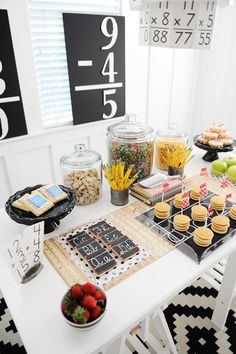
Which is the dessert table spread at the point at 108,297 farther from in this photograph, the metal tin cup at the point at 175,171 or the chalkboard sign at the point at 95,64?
the chalkboard sign at the point at 95,64

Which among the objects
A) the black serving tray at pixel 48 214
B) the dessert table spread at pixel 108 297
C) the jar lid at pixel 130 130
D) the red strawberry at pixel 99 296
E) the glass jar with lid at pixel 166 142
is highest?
the jar lid at pixel 130 130

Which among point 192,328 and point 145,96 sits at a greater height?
point 145,96

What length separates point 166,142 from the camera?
142 centimetres

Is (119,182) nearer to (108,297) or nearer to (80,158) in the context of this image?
(80,158)

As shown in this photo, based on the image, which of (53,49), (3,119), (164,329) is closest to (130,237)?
(164,329)

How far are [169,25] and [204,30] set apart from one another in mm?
130

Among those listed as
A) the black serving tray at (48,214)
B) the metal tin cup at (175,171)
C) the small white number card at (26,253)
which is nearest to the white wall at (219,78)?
the metal tin cup at (175,171)

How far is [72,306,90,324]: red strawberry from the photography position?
658mm

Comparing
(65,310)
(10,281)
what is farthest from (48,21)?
(65,310)

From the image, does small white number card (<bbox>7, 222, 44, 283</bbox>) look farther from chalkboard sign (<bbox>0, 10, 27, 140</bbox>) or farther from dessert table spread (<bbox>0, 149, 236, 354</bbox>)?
chalkboard sign (<bbox>0, 10, 27, 140</bbox>)

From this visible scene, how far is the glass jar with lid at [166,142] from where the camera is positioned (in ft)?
4.61

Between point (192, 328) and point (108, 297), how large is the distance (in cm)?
100

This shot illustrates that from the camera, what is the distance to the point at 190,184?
1.35m

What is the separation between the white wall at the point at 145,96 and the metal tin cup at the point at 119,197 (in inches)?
42.4
